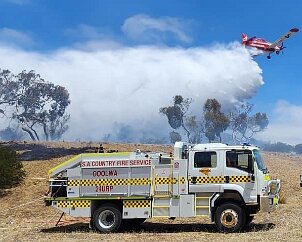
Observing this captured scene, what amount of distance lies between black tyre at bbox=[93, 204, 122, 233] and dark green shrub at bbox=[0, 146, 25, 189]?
1428 centimetres

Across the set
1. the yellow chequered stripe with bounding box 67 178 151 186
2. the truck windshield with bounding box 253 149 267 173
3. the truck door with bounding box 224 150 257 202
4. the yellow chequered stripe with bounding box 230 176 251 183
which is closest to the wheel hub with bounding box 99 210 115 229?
the yellow chequered stripe with bounding box 67 178 151 186

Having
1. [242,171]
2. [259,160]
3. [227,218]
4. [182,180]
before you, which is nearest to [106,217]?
[182,180]

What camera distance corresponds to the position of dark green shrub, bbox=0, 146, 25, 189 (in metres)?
30.7

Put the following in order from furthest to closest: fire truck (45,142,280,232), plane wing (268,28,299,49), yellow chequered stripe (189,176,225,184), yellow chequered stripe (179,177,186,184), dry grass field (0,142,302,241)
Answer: plane wing (268,28,299,49), yellow chequered stripe (179,177,186,184), yellow chequered stripe (189,176,225,184), fire truck (45,142,280,232), dry grass field (0,142,302,241)

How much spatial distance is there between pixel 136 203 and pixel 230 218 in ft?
11.4

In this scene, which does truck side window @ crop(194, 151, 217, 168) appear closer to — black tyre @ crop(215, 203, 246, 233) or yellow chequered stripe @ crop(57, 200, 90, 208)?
black tyre @ crop(215, 203, 246, 233)

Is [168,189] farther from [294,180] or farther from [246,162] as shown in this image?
[294,180]

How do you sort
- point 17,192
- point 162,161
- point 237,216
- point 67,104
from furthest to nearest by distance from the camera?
1. point 67,104
2. point 17,192
3. point 162,161
4. point 237,216

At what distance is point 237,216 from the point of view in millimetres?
16750

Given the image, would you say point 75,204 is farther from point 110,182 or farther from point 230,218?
point 230,218

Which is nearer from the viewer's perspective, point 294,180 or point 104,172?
point 104,172

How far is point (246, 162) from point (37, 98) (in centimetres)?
11421

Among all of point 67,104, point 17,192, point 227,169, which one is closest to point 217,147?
point 227,169

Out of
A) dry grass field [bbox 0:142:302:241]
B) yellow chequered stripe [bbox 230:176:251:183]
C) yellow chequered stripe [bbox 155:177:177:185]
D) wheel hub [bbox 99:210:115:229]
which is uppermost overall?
yellow chequered stripe [bbox 230:176:251:183]
